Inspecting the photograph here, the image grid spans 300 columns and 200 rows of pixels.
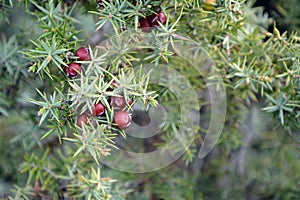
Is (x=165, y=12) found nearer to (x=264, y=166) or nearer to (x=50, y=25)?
(x=50, y=25)

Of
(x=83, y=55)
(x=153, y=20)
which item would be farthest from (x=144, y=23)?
(x=83, y=55)

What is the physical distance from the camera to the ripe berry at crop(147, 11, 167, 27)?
0.79 m

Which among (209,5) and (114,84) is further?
(209,5)

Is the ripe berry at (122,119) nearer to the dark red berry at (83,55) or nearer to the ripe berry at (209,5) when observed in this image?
the dark red berry at (83,55)

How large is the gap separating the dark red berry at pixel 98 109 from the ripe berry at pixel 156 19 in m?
0.19

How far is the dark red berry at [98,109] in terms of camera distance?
2.33 feet

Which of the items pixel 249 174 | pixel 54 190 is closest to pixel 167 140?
pixel 54 190

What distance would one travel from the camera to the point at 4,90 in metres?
1.05

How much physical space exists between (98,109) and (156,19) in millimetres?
200

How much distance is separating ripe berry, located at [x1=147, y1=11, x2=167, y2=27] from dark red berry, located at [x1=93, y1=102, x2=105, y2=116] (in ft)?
0.61

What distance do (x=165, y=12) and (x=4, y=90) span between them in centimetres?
47

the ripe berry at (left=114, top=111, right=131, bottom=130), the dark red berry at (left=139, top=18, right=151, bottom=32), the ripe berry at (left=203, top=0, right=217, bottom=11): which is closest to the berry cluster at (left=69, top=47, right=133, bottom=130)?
the ripe berry at (left=114, top=111, right=131, bottom=130)

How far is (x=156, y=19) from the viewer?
0.80m

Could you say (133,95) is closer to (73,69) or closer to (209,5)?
(73,69)
